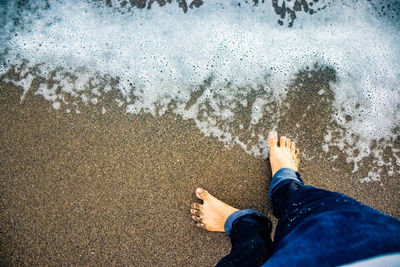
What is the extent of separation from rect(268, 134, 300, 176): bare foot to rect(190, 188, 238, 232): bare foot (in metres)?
0.33

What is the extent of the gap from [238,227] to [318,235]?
43 centimetres

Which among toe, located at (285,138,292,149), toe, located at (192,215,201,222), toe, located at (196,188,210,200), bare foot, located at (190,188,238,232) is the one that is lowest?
toe, located at (192,215,201,222)

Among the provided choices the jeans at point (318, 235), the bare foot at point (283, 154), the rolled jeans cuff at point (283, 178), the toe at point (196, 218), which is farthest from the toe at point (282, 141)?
the toe at point (196, 218)

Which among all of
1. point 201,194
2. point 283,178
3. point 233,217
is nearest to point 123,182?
point 201,194

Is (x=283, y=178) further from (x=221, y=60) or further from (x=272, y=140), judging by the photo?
(x=221, y=60)

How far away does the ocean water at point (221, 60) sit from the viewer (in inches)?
53.6

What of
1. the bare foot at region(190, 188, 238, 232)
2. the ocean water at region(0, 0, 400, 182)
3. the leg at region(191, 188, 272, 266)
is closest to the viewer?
the leg at region(191, 188, 272, 266)

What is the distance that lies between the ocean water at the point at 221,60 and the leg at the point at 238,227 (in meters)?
0.34

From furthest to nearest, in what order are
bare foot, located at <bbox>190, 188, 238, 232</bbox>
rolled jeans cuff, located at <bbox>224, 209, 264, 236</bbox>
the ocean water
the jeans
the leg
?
1. the ocean water
2. bare foot, located at <bbox>190, 188, 238, 232</bbox>
3. rolled jeans cuff, located at <bbox>224, 209, 264, 236</bbox>
4. the leg
5. the jeans

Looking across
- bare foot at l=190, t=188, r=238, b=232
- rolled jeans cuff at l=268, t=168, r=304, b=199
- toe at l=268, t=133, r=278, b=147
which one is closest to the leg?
bare foot at l=190, t=188, r=238, b=232

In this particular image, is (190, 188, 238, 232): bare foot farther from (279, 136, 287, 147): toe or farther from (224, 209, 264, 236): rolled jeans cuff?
(279, 136, 287, 147): toe

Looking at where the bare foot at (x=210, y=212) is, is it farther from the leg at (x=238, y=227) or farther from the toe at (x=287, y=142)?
the toe at (x=287, y=142)

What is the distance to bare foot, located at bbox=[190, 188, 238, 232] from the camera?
123cm

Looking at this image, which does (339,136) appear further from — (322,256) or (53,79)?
(53,79)
